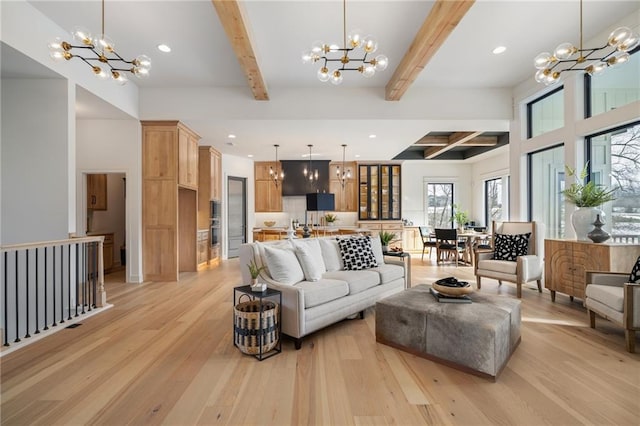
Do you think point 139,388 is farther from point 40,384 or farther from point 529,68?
point 529,68

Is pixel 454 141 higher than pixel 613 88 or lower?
higher

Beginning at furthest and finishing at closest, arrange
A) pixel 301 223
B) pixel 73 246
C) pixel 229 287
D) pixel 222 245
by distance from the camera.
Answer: pixel 301 223 < pixel 222 245 < pixel 229 287 < pixel 73 246

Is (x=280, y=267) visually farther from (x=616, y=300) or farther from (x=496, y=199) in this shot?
(x=496, y=199)

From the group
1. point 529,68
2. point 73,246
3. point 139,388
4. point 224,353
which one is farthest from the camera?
point 529,68

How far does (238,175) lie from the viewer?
8.03m

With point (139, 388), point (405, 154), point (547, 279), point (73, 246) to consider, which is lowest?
point (139, 388)

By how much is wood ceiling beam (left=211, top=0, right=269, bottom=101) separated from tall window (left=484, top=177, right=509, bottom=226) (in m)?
7.03

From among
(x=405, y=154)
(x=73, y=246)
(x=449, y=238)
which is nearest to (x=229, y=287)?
(x=73, y=246)

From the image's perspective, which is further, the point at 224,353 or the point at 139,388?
the point at 224,353

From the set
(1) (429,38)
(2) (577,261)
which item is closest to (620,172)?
(2) (577,261)

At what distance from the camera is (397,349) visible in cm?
256

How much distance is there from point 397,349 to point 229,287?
3077 mm

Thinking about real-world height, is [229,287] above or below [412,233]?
below

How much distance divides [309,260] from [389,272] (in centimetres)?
122
